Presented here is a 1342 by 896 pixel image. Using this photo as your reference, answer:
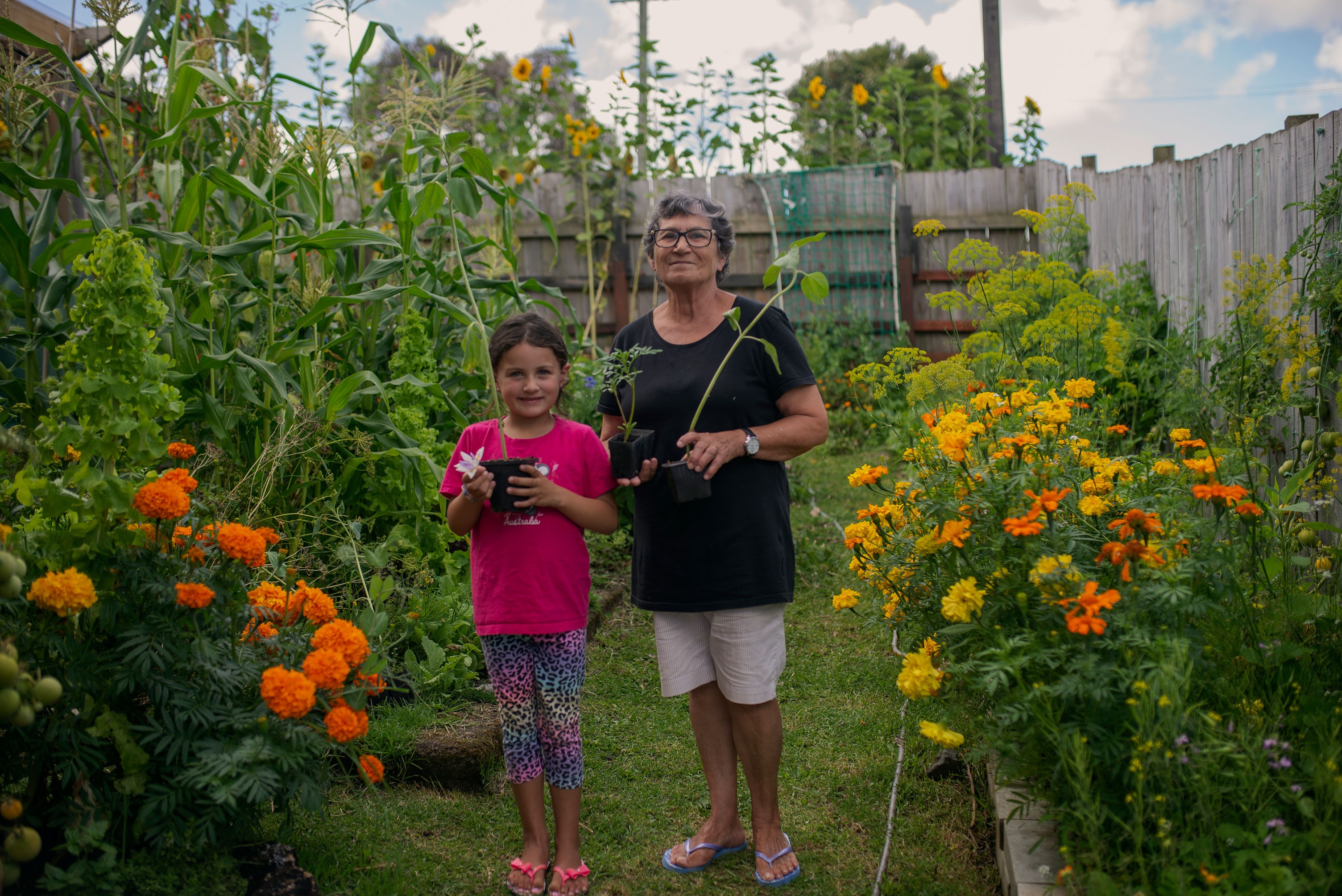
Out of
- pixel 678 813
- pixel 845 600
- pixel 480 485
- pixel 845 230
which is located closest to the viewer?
pixel 480 485

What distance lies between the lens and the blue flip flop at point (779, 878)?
2.22 meters

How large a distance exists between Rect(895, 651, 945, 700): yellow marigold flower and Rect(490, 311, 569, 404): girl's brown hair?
1.08 metres

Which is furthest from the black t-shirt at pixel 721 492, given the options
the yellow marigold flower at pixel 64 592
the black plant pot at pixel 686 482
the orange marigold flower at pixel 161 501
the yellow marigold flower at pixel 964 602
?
the yellow marigold flower at pixel 64 592

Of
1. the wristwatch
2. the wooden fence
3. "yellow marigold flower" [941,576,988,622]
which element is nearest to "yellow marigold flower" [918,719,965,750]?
"yellow marigold flower" [941,576,988,622]

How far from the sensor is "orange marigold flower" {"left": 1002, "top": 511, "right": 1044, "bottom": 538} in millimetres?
1779

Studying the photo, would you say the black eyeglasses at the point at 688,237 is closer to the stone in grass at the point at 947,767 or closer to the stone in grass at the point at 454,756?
the stone in grass at the point at 454,756

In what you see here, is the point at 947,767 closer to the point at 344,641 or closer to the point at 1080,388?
the point at 1080,388

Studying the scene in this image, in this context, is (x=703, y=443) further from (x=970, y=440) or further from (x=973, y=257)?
(x=973, y=257)

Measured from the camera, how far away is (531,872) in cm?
217

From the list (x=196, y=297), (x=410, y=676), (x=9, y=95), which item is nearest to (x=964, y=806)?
(x=410, y=676)

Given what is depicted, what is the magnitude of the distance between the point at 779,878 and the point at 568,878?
50cm

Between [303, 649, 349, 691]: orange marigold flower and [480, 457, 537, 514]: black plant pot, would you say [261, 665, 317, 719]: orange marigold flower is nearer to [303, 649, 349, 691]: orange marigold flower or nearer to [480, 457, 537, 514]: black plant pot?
[303, 649, 349, 691]: orange marigold flower

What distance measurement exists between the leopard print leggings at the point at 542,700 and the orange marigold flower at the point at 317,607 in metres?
0.36

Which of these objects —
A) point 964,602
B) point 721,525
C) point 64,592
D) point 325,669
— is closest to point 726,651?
point 721,525
